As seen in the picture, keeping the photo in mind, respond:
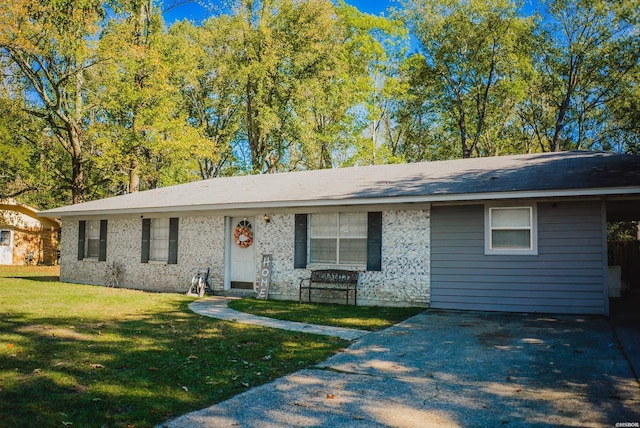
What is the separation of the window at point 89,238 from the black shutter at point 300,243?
7788 mm

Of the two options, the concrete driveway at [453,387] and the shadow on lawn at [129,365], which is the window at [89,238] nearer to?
the shadow on lawn at [129,365]

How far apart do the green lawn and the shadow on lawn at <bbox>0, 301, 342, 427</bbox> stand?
1.38 metres

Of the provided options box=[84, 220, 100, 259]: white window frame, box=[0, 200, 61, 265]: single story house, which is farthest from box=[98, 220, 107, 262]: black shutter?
box=[0, 200, 61, 265]: single story house

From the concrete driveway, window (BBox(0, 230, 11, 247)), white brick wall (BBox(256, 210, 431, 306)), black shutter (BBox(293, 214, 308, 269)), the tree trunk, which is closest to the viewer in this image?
the concrete driveway

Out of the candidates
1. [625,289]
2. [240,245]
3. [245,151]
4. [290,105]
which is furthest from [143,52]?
[625,289]

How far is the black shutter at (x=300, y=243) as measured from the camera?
12086mm

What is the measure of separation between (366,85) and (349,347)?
81.4 ft

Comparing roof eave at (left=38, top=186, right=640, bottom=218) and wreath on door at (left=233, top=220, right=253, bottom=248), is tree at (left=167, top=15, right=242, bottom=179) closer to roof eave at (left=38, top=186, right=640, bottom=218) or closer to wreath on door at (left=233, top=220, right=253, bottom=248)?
roof eave at (left=38, top=186, right=640, bottom=218)

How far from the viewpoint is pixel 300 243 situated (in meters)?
12.1

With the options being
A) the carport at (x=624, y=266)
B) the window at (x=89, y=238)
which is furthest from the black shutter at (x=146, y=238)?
the carport at (x=624, y=266)

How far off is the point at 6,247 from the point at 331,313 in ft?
84.4

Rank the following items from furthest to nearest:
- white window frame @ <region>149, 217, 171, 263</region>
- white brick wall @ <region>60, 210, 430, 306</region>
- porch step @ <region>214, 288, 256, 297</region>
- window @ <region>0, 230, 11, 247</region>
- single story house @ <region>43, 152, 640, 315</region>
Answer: window @ <region>0, 230, 11, 247</region> < white window frame @ <region>149, 217, 171, 263</region> < porch step @ <region>214, 288, 256, 297</region> < white brick wall @ <region>60, 210, 430, 306</region> < single story house @ <region>43, 152, 640, 315</region>

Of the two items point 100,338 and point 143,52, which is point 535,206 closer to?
point 100,338

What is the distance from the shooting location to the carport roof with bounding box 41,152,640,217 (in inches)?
364
